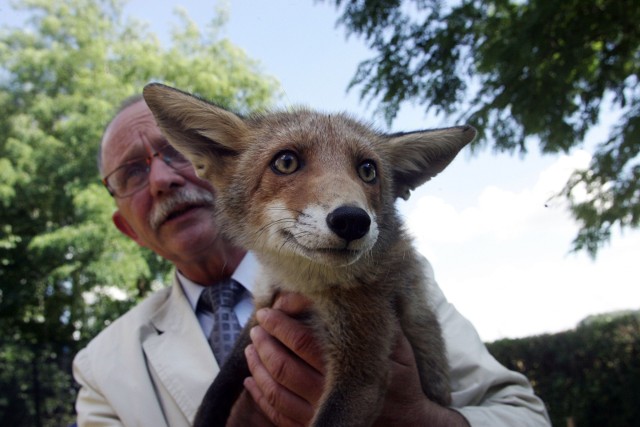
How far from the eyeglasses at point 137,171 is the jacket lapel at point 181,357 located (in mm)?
852

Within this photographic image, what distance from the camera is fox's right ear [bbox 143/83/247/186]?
2375 mm

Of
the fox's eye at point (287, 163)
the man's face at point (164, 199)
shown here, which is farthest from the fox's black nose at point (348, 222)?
the man's face at point (164, 199)

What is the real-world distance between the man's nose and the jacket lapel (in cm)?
77

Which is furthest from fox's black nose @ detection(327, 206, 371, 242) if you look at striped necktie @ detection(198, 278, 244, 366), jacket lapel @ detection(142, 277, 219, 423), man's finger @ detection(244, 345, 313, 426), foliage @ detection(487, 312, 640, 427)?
foliage @ detection(487, 312, 640, 427)

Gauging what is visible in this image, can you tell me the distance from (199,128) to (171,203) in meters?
1.07

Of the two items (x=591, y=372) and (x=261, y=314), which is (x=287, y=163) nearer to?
(x=261, y=314)

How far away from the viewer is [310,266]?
2291mm

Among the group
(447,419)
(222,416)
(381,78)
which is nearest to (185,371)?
(222,416)

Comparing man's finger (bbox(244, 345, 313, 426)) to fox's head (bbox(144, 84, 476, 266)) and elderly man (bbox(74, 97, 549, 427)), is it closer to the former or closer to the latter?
elderly man (bbox(74, 97, 549, 427))

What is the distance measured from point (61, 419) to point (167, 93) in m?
13.0

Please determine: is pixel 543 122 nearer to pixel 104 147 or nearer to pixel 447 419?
pixel 447 419

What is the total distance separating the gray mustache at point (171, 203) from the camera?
3473 millimetres

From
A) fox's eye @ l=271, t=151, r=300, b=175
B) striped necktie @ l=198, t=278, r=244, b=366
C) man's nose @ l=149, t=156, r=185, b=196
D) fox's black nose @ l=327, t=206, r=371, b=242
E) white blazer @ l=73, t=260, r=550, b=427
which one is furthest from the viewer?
man's nose @ l=149, t=156, r=185, b=196

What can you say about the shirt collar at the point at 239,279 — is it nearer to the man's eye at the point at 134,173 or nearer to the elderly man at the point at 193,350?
the elderly man at the point at 193,350
